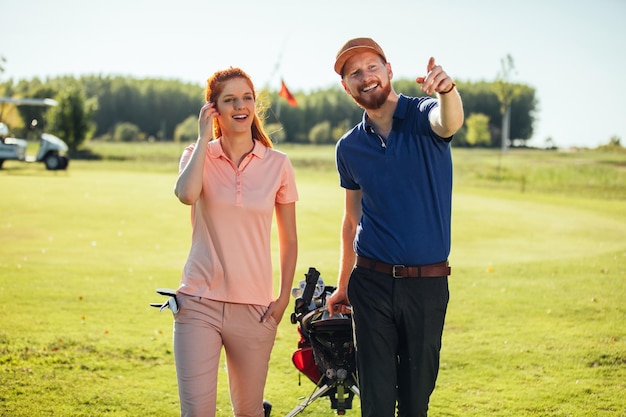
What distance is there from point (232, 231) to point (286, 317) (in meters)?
5.44

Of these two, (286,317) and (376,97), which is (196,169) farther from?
(286,317)

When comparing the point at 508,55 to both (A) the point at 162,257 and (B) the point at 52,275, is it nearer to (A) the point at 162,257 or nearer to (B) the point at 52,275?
(A) the point at 162,257

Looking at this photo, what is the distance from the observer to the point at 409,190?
3.65 meters

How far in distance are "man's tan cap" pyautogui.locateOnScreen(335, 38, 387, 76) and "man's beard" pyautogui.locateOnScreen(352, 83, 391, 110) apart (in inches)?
6.1

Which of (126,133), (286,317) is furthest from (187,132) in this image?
(286,317)

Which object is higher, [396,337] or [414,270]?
[414,270]

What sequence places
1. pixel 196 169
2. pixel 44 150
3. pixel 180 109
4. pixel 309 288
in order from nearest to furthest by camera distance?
pixel 196 169
pixel 309 288
pixel 44 150
pixel 180 109

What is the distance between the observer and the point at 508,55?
35.6 meters

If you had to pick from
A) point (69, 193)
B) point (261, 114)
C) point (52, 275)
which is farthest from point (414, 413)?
point (69, 193)

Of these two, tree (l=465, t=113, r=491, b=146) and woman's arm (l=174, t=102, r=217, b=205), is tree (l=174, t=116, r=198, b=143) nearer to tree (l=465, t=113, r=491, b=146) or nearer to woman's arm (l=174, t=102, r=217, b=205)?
tree (l=465, t=113, r=491, b=146)

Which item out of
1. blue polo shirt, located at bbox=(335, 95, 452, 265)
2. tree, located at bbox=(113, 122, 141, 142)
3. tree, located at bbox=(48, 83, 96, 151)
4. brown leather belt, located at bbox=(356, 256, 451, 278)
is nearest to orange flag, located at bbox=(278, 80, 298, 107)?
blue polo shirt, located at bbox=(335, 95, 452, 265)

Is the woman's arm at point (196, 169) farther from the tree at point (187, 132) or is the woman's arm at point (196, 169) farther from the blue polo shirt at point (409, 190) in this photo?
the tree at point (187, 132)

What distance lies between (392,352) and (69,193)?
19617 mm

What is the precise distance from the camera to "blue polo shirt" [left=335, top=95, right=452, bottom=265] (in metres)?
3.65
